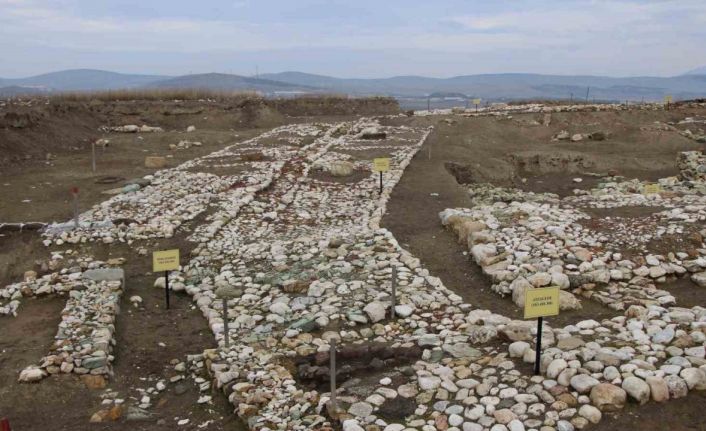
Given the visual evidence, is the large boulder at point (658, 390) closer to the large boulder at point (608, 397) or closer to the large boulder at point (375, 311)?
the large boulder at point (608, 397)

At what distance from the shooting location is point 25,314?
8.27 m

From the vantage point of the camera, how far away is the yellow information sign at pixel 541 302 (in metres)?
5.87

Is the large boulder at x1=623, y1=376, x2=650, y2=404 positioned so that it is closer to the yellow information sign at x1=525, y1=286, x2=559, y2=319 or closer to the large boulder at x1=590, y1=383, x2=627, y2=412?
the large boulder at x1=590, y1=383, x2=627, y2=412

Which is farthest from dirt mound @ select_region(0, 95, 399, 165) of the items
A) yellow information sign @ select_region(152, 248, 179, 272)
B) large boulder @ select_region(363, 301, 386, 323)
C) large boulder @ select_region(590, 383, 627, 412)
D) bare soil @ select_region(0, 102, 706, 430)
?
large boulder @ select_region(590, 383, 627, 412)

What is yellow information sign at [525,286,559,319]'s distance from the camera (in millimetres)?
5867

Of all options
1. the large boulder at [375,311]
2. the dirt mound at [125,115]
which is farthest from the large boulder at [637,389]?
the dirt mound at [125,115]

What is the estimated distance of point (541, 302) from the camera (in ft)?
19.4

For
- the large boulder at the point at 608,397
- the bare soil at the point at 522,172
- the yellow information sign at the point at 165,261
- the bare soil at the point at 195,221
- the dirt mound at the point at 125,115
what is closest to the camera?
the large boulder at the point at 608,397

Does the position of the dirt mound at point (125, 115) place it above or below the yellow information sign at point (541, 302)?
above

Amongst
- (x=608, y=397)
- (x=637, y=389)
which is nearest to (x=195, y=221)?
(x=608, y=397)

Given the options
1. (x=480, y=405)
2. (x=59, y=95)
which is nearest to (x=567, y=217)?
(x=480, y=405)

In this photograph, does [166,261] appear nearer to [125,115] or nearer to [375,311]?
[375,311]

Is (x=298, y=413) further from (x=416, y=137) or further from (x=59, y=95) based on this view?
(x=59, y=95)

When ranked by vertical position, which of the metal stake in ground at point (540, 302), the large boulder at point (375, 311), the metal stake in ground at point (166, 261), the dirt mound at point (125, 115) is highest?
the dirt mound at point (125, 115)
